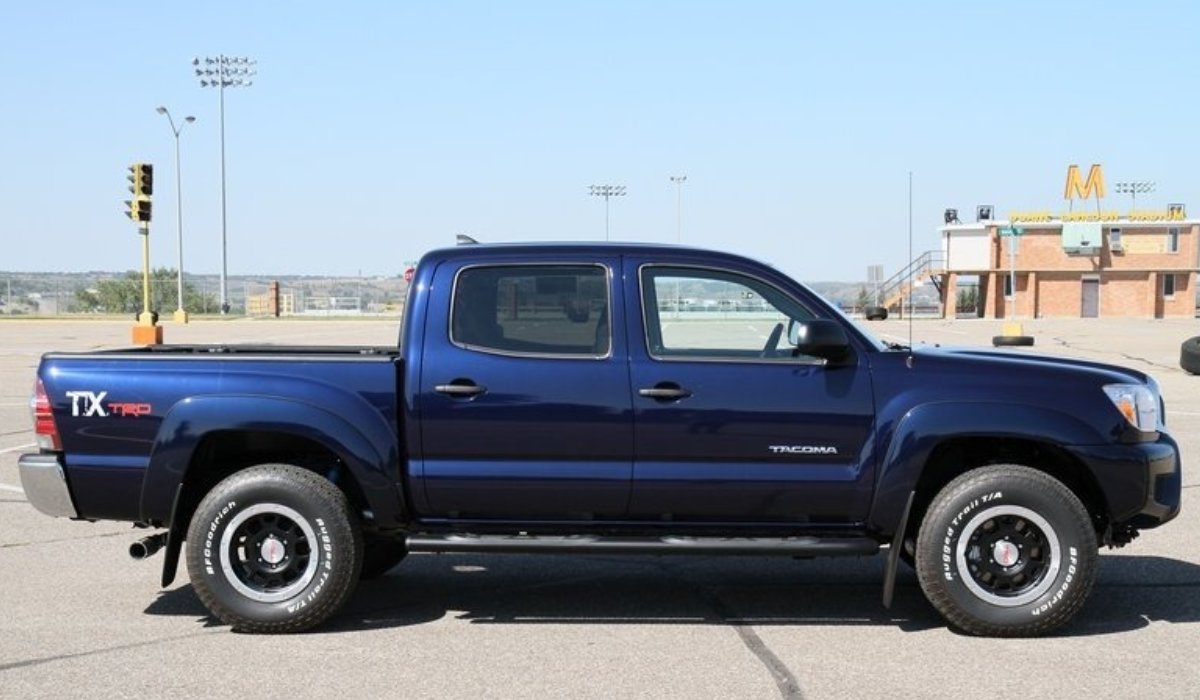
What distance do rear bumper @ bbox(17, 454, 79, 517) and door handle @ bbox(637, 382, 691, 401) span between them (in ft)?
8.81

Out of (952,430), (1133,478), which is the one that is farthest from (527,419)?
(1133,478)

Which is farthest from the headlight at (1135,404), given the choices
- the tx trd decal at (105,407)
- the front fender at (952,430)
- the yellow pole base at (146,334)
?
the yellow pole base at (146,334)

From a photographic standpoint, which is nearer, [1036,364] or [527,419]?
[527,419]

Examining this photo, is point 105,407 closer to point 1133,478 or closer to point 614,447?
point 614,447

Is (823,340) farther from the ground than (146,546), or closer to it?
farther from the ground

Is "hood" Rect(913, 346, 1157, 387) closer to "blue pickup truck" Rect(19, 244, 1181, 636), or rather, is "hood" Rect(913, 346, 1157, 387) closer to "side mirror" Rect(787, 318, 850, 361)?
"blue pickup truck" Rect(19, 244, 1181, 636)

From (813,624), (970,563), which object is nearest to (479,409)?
(813,624)

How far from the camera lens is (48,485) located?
607 cm

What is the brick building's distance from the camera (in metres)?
70.5

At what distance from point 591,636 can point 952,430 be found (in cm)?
187

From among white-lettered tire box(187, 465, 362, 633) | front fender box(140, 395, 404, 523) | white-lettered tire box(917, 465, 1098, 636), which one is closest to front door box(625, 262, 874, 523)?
white-lettered tire box(917, 465, 1098, 636)

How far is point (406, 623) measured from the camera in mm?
6254

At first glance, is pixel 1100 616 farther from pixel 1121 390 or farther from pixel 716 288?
pixel 716 288

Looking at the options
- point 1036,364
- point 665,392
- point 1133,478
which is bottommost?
point 1133,478
